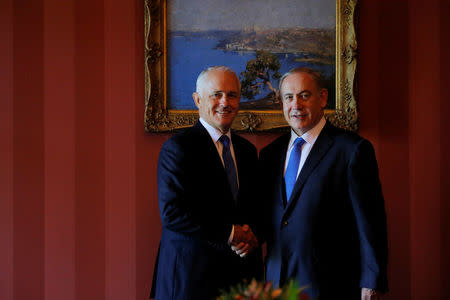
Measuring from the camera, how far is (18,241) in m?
2.61

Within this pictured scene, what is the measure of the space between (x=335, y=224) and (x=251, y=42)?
4.89 ft

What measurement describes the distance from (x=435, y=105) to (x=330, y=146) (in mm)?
1412

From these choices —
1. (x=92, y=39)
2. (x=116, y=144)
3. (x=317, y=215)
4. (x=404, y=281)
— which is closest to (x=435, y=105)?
(x=404, y=281)

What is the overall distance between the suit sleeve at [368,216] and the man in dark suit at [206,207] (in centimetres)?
56

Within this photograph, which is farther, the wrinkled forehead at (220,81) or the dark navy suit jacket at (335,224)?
the wrinkled forehead at (220,81)

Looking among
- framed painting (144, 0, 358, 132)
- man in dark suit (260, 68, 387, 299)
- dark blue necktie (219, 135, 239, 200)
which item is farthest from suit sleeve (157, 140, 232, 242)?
framed painting (144, 0, 358, 132)

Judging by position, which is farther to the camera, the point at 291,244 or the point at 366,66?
the point at 366,66

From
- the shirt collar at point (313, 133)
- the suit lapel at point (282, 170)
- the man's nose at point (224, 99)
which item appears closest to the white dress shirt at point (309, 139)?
the shirt collar at point (313, 133)

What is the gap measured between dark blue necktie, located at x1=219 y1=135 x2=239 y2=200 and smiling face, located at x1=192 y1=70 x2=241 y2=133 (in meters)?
0.10

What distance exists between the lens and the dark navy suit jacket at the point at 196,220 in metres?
1.85

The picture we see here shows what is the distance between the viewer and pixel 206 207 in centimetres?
189

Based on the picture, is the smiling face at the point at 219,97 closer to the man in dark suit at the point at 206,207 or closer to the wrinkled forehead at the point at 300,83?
the man in dark suit at the point at 206,207

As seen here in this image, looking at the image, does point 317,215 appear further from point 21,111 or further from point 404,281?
point 21,111

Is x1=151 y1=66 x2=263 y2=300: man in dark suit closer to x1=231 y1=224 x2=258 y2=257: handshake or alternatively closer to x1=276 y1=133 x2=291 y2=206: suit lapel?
x1=231 y1=224 x2=258 y2=257: handshake
